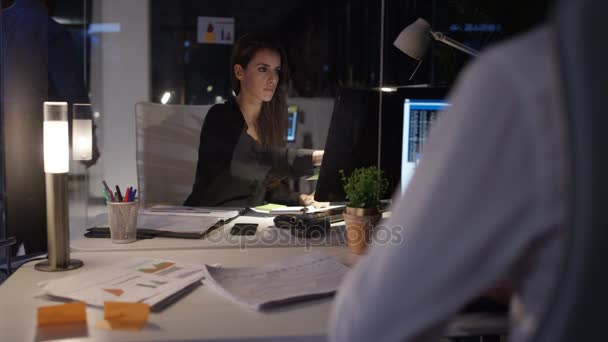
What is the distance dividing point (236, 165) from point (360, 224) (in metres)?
1.01

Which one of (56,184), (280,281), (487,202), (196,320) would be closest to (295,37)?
(56,184)

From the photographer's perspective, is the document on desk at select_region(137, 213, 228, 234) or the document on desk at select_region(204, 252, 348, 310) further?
the document on desk at select_region(137, 213, 228, 234)

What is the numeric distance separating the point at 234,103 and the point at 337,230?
80 centimetres

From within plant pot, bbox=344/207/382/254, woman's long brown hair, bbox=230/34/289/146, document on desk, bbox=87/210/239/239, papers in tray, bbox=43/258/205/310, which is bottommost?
papers in tray, bbox=43/258/205/310

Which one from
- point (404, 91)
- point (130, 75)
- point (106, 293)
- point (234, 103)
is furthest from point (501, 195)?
point (130, 75)

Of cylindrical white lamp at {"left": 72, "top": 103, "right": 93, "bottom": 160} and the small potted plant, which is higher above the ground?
cylindrical white lamp at {"left": 72, "top": 103, "right": 93, "bottom": 160}

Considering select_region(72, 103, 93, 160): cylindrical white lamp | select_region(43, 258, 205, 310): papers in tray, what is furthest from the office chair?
select_region(72, 103, 93, 160): cylindrical white lamp

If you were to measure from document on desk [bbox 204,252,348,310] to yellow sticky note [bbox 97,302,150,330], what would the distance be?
178mm

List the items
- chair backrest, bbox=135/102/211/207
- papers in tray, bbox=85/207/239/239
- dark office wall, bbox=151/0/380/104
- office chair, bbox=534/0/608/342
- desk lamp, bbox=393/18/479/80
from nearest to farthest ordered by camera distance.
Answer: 1. office chair, bbox=534/0/608/342
2. papers in tray, bbox=85/207/239/239
3. desk lamp, bbox=393/18/479/80
4. chair backrest, bbox=135/102/211/207
5. dark office wall, bbox=151/0/380/104

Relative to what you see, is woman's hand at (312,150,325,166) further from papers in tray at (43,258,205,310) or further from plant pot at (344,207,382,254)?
papers in tray at (43,258,205,310)

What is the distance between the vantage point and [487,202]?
21.7 inches

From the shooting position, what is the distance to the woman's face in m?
2.25

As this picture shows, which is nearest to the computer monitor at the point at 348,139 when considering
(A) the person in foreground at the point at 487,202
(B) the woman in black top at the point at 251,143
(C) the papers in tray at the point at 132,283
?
(B) the woman in black top at the point at 251,143

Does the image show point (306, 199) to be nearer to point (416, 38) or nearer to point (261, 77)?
point (261, 77)
